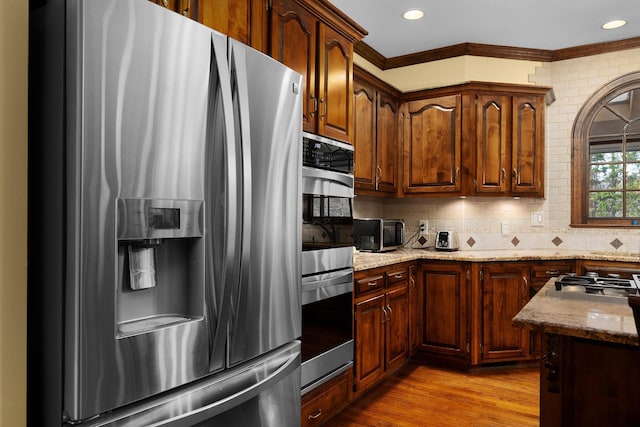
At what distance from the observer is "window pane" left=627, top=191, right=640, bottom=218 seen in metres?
3.98

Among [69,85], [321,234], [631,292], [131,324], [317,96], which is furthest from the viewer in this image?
[317,96]

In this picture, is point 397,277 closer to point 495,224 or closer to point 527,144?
point 495,224

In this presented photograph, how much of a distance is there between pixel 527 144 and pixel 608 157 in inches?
30.8

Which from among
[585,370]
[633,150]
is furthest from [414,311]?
[633,150]

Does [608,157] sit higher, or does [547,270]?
[608,157]

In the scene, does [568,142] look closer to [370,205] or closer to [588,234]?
[588,234]

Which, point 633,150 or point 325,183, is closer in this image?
point 325,183

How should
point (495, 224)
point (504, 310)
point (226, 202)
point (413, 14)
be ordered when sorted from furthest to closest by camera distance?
1. point (495, 224)
2. point (504, 310)
3. point (413, 14)
4. point (226, 202)

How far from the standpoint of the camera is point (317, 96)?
2342 millimetres

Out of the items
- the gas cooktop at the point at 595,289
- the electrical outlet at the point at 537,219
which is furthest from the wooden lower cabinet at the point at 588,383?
the electrical outlet at the point at 537,219

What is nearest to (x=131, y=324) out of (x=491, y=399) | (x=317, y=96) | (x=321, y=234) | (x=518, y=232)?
(x=321, y=234)

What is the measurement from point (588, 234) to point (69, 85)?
4352 mm

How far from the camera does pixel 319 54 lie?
2.36 metres

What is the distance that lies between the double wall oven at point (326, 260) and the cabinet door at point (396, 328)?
0.68 meters
